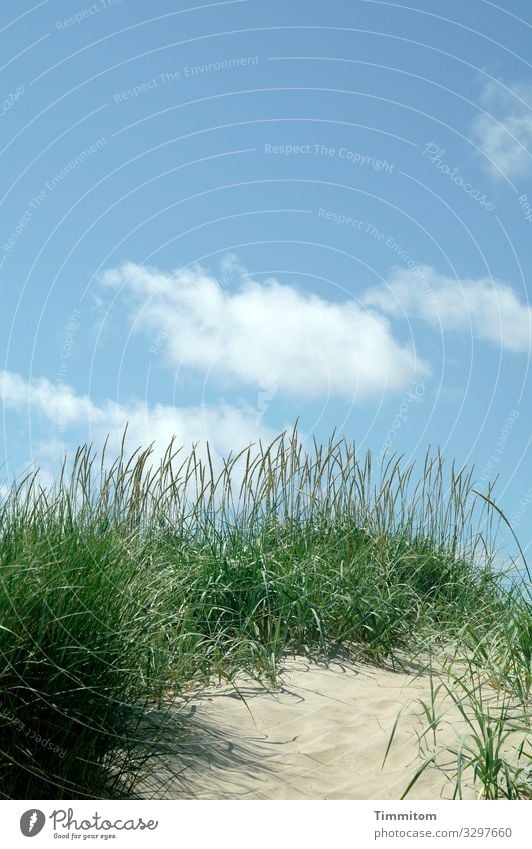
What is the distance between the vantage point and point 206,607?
5.37m

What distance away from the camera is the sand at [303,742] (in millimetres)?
3621

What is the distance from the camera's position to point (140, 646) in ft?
11.7

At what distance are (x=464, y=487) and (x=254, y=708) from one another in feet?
10.5

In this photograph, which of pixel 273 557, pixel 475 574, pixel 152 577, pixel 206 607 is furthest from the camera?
pixel 475 574

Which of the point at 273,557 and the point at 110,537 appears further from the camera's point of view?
the point at 273,557

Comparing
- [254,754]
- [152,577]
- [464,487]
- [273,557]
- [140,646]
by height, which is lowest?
[254,754]

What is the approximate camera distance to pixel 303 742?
421 cm

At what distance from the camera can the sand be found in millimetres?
3621
